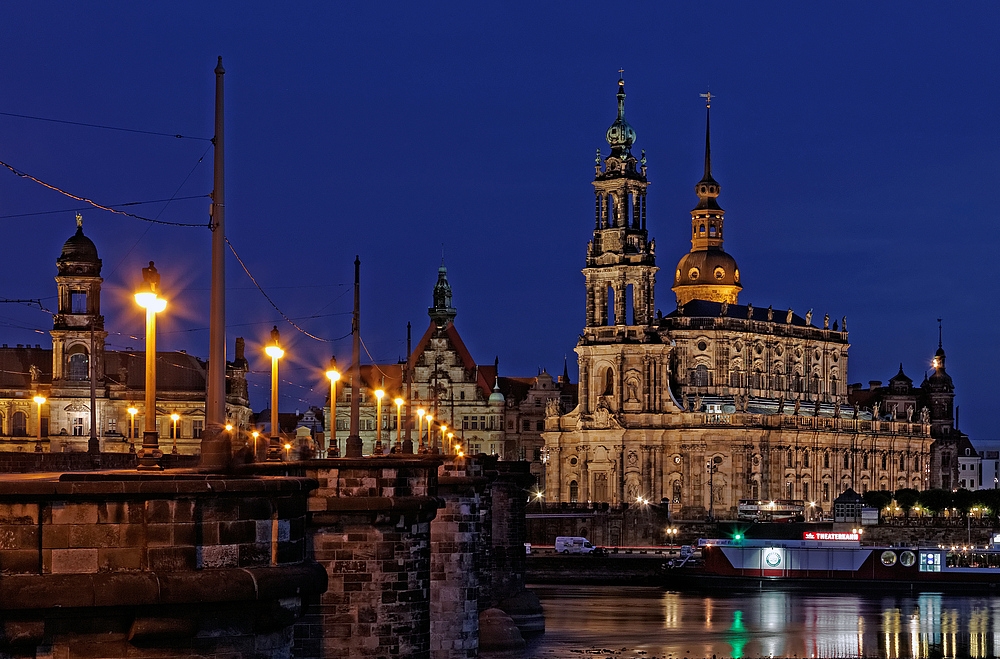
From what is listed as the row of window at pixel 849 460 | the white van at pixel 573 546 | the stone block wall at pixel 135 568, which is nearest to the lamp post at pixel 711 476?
the row of window at pixel 849 460

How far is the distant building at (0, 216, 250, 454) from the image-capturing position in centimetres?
11825

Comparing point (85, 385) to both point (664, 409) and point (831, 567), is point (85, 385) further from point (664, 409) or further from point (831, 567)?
point (831, 567)

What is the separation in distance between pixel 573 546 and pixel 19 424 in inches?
1693

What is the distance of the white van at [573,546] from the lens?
423 ft

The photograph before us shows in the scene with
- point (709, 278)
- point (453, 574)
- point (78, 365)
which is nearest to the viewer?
point (453, 574)

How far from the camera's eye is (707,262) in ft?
550

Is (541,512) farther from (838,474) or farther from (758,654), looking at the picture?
(758,654)

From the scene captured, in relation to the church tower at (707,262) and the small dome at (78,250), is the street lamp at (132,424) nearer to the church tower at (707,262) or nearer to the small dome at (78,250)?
the small dome at (78,250)

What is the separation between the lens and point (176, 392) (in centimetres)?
13362

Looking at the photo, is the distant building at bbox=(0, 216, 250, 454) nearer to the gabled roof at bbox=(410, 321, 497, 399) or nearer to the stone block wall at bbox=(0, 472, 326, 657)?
the gabled roof at bbox=(410, 321, 497, 399)

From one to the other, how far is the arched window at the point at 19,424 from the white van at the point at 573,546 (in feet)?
135

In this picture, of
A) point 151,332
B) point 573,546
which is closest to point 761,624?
point 573,546

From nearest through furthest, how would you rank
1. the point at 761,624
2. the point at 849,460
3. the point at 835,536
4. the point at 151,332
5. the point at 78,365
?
the point at 151,332 → the point at 761,624 → the point at 835,536 → the point at 78,365 → the point at 849,460

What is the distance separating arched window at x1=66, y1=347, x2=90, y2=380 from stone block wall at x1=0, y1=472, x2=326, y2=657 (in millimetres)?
113354
